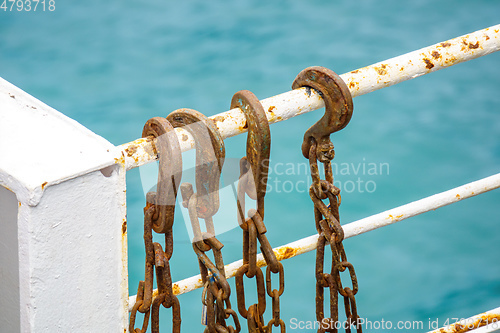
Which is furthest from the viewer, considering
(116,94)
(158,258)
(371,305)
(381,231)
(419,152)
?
(116,94)

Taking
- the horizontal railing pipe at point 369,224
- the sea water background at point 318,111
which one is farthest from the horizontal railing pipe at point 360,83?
the sea water background at point 318,111

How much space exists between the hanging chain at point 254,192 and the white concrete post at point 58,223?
21cm

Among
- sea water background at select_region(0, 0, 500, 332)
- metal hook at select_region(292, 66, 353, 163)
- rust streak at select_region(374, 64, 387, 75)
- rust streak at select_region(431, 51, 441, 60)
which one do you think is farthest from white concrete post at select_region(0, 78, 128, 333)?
sea water background at select_region(0, 0, 500, 332)

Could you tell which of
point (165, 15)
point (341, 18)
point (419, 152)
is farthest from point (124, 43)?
point (419, 152)

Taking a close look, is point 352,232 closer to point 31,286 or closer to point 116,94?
point 31,286

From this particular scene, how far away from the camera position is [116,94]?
505cm

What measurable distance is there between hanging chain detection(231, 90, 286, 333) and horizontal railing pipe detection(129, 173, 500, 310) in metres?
0.12

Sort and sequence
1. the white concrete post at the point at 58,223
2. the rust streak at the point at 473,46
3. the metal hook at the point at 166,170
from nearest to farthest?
the white concrete post at the point at 58,223 → the metal hook at the point at 166,170 → the rust streak at the point at 473,46

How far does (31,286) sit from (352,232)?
2.22ft

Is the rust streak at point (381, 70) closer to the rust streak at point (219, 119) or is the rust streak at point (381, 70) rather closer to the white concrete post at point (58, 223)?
the rust streak at point (219, 119)

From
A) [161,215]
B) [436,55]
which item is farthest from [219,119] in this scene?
[436,55]

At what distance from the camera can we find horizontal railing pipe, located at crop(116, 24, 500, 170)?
0.95m

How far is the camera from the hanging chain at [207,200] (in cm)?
97

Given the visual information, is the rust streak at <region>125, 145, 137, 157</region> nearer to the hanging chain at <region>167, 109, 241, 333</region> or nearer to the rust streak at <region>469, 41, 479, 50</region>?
the hanging chain at <region>167, 109, 241, 333</region>
